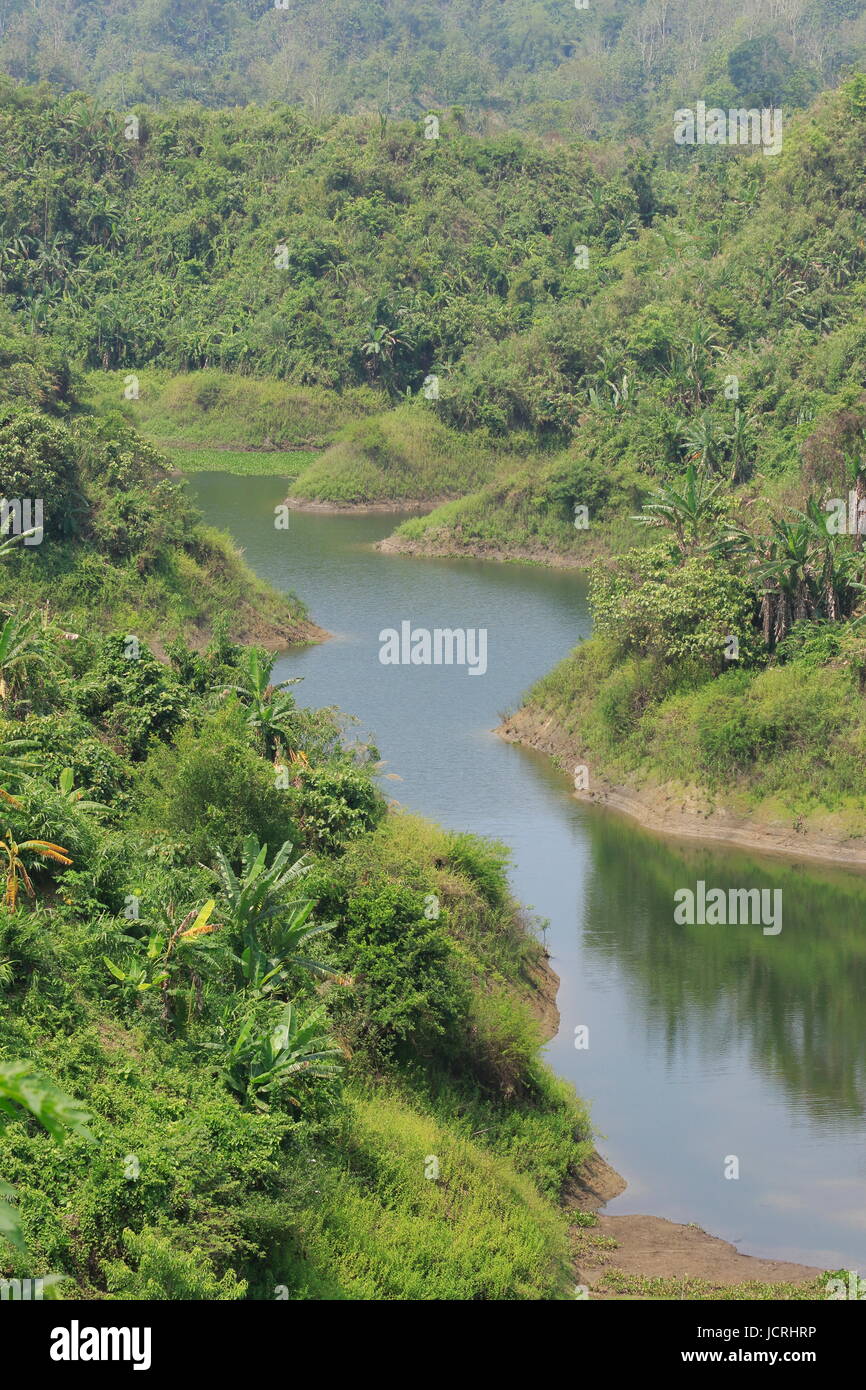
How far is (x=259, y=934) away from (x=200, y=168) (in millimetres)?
103786

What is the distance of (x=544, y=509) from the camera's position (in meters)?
80.8

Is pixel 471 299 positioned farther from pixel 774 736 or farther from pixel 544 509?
pixel 774 736

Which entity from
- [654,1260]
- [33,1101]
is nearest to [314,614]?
[654,1260]

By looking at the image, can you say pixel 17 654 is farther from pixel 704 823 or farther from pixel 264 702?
pixel 704 823

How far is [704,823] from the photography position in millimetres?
45844

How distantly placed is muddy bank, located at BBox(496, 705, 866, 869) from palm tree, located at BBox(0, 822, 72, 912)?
19.9 metres

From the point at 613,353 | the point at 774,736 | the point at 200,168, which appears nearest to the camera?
the point at 774,736

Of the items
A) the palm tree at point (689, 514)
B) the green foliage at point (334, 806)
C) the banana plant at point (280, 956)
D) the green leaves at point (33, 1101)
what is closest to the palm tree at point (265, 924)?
the banana plant at point (280, 956)

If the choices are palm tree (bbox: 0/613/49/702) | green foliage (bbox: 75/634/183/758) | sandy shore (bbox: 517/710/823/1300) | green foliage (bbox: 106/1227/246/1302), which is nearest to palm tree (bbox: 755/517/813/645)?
green foliage (bbox: 75/634/183/758)

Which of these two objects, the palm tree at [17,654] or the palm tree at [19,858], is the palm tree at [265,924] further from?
the palm tree at [17,654]

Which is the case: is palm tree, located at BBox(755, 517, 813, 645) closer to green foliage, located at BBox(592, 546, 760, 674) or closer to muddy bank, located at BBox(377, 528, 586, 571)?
green foliage, located at BBox(592, 546, 760, 674)

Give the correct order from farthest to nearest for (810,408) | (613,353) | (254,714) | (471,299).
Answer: (471,299)
(613,353)
(810,408)
(254,714)

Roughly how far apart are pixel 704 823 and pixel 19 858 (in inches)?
823
